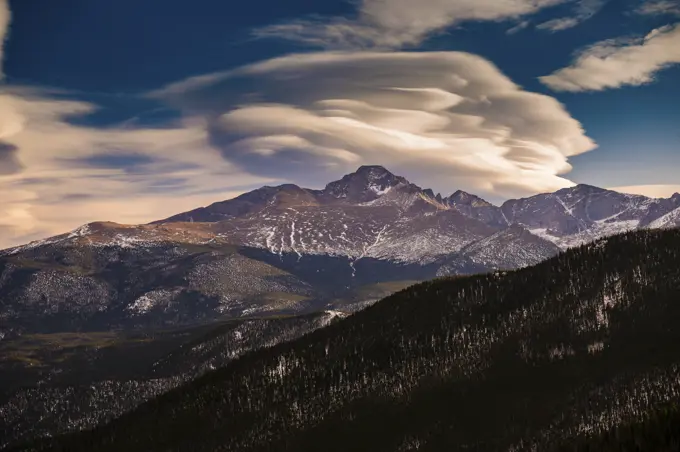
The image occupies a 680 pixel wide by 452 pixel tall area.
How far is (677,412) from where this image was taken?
110125mm

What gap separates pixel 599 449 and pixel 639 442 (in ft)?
55.6

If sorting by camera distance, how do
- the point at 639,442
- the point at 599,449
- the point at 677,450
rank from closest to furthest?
the point at 677,450, the point at 639,442, the point at 599,449

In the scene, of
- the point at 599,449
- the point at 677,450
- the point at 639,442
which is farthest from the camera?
the point at 599,449

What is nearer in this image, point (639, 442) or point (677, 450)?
point (677, 450)

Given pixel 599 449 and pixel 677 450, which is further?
pixel 599 449

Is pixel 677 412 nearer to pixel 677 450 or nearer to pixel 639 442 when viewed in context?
pixel 639 442

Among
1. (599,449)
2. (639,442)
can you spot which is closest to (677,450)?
(639,442)

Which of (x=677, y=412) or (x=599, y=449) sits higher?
(x=677, y=412)

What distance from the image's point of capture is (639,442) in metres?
109

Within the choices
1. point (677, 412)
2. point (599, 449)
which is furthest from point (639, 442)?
point (599, 449)

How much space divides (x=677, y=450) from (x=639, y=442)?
56.0 ft

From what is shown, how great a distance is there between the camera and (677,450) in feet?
306

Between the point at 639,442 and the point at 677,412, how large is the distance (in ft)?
28.7

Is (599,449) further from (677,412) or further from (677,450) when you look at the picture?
(677,450)
